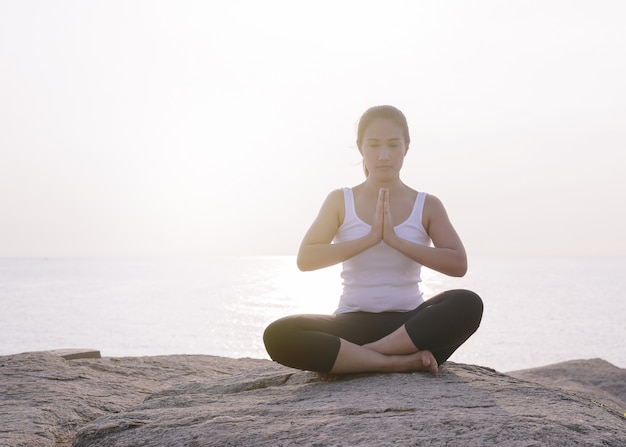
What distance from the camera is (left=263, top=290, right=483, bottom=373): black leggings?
414 cm

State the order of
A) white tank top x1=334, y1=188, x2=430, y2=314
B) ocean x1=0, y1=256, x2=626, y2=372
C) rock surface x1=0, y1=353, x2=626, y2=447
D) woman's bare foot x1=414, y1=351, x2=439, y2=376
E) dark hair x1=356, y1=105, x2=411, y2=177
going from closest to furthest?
rock surface x1=0, y1=353, x2=626, y2=447 < woman's bare foot x1=414, y1=351, x2=439, y2=376 < white tank top x1=334, y1=188, x2=430, y2=314 < dark hair x1=356, y1=105, x2=411, y2=177 < ocean x1=0, y1=256, x2=626, y2=372

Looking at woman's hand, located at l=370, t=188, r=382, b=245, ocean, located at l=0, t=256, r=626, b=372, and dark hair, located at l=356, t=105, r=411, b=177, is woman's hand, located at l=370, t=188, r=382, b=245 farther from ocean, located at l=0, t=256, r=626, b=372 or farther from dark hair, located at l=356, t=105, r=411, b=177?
ocean, located at l=0, t=256, r=626, b=372

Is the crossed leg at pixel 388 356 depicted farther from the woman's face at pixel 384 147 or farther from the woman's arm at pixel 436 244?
the woman's face at pixel 384 147

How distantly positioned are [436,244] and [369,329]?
0.74 m

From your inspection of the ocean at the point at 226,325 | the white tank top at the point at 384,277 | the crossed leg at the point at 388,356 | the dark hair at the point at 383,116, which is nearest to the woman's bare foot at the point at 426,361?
the crossed leg at the point at 388,356

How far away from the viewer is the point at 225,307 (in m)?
61.6

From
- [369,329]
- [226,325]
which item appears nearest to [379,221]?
[369,329]

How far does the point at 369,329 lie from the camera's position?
4.34 metres

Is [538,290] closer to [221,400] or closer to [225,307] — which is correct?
[225,307]

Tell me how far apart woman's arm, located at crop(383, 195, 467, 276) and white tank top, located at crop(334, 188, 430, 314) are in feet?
0.30

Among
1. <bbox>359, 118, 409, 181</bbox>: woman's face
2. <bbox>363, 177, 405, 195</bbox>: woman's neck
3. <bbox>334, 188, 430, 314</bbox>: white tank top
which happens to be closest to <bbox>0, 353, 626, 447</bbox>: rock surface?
<bbox>334, 188, 430, 314</bbox>: white tank top

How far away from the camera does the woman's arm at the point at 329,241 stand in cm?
430

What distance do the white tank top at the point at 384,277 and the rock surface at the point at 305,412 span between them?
1.63 feet

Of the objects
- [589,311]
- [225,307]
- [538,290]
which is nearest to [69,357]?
[225,307]
